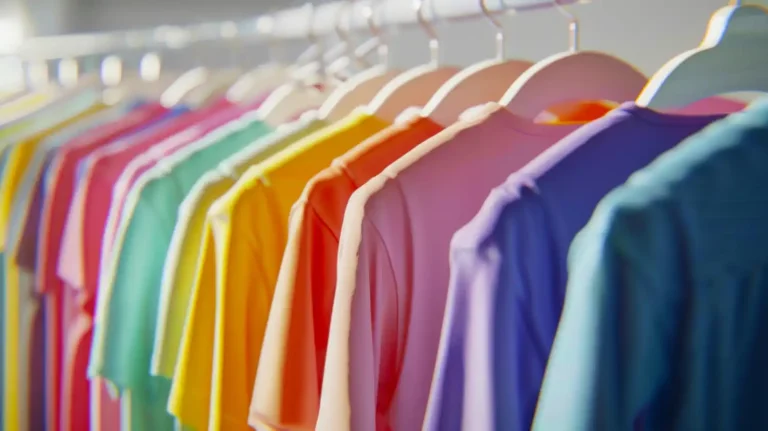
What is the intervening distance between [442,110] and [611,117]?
250 mm

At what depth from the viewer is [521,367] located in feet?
1.57

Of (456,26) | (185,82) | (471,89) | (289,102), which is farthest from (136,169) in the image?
(456,26)

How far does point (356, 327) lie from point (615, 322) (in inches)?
8.8

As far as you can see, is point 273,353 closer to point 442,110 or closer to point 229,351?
point 229,351

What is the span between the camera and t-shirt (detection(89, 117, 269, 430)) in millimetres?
830

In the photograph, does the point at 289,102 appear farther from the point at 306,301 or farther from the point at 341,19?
the point at 306,301

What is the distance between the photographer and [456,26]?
1.46 m

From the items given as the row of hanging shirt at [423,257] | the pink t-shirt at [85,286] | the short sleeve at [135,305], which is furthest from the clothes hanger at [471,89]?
the pink t-shirt at [85,286]

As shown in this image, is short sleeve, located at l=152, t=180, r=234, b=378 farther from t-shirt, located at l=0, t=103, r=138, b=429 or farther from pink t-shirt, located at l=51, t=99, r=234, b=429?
t-shirt, located at l=0, t=103, r=138, b=429

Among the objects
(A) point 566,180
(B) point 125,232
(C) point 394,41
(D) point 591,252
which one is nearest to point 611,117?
(A) point 566,180

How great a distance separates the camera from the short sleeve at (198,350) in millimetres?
729

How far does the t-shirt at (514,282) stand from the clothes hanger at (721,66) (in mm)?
98

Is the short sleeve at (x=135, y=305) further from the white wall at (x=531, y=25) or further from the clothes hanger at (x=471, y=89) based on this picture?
the white wall at (x=531, y=25)

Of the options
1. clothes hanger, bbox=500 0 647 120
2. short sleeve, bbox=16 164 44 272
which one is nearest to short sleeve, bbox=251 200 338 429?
clothes hanger, bbox=500 0 647 120
